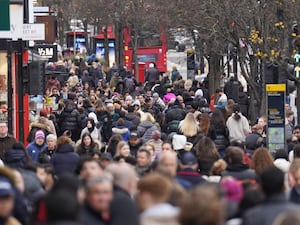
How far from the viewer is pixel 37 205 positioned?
1065 cm

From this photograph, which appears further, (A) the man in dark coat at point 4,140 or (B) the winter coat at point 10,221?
(A) the man in dark coat at point 4,140

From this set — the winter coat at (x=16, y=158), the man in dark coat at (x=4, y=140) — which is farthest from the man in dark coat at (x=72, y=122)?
the winter coat at (x=16, y=158)

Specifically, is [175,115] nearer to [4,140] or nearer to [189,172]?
[4,140]

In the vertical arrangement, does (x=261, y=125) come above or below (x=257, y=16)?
below

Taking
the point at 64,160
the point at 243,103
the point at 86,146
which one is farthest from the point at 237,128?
the point at 243,103

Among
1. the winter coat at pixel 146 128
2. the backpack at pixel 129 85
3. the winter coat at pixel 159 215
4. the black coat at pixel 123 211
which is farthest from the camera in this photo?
the backpack at pixel 129 85

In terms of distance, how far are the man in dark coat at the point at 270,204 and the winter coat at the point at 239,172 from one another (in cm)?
374

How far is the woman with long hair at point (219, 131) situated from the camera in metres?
24.2

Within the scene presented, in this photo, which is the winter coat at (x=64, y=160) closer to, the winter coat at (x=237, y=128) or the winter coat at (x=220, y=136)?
the winter coat at (x=220, y=136)

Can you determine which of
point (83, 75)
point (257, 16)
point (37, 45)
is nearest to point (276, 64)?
point (257, 16)

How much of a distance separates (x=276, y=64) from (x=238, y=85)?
13.6 m

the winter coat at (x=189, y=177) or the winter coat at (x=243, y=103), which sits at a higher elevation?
the winter coat at (x=189, y=177)

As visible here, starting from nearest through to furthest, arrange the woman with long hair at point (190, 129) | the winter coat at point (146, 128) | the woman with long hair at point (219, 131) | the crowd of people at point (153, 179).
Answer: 1. the crowd of people at point (153, 179)
2. the woman with long hair at point (190, 129)
3. the woman with long hair at point (219, 131)
4. the winter coat at point (146, 128)

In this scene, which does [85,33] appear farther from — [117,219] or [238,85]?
[117,219]
